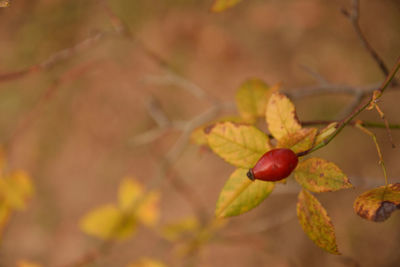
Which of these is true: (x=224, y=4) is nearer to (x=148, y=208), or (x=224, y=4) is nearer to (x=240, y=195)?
(x=240, y=195)

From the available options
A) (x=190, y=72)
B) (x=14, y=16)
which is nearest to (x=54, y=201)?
(x=190, y=72)

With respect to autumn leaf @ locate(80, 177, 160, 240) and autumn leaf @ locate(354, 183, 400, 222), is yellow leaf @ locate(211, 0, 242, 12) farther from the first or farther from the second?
autumn leaf @ locate(80, 177, 160, 240)

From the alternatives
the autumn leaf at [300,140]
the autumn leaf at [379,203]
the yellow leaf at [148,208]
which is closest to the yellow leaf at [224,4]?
the autumn leaf at [300,140]

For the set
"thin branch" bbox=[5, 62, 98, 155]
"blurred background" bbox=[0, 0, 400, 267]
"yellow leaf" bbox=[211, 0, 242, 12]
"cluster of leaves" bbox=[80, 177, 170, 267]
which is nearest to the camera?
"yellow leaf" bbox=[211, 0, 242, 12]

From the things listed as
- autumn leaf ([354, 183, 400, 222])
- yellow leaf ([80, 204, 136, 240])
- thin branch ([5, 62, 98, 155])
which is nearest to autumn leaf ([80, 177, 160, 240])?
yellow leaf ([80, 204, 136, 240])

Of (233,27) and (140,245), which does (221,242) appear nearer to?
(140,245)

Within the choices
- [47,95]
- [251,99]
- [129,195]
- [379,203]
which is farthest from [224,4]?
[129,195]

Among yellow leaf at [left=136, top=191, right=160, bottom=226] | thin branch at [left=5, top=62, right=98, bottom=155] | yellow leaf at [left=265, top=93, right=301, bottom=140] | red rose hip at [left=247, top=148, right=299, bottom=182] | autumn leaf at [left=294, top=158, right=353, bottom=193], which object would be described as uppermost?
thin branch at [left=5, top=62, right=98, bottom=155]
